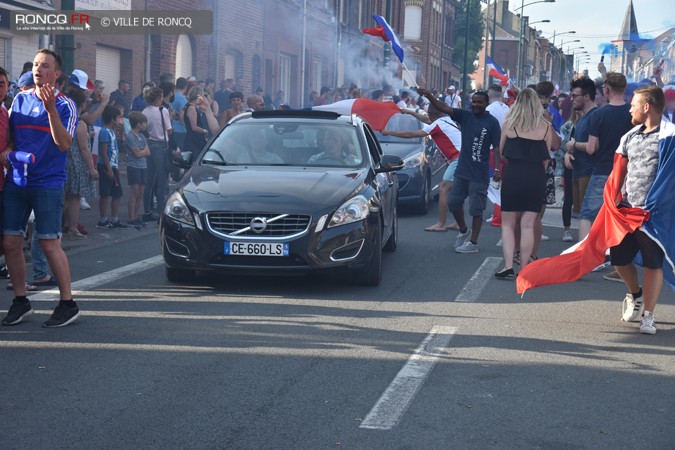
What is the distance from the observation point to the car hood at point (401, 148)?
15.5 meters

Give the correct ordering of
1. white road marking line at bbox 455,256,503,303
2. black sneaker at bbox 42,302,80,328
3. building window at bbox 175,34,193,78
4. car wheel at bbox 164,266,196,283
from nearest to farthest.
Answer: black sneaker at bbox 42,302,80,328 < white road marking line at bbox 455,256,503,303 < car wheel at bbox 164,266,196,283 < building window at bbox 175,34,193,78

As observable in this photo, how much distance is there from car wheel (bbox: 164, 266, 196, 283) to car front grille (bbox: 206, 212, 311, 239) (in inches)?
29.0

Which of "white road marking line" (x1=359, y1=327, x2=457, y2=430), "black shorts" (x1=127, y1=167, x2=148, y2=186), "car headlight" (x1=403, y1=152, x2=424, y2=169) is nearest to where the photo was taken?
"white road marking line" (x1=359, y1=327, x2=457, y2=430)

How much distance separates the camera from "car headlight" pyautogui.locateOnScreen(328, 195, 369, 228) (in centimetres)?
843

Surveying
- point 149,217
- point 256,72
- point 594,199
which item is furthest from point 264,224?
point 256,72

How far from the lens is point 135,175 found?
13.4 m

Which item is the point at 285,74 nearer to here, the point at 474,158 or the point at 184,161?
the point at 474,158

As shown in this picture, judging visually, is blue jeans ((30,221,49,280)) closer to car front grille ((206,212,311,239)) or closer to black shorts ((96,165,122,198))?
car front grille ((206,212,311,239))

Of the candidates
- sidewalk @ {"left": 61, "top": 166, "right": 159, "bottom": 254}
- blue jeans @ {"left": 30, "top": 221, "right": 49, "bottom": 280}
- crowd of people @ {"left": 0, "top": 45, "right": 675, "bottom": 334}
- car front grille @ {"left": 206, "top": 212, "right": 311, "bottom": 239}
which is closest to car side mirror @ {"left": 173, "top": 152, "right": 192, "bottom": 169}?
crowd of people @ {"left": 0, "top": 45, "right": 675, "bottom": 334}

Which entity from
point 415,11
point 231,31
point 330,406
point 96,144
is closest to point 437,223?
point 96,144

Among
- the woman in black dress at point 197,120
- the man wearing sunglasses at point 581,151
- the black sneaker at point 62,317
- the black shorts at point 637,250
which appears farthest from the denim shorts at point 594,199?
the woman in black dress at point 197,120

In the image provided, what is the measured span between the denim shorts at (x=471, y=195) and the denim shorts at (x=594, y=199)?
1620 mm

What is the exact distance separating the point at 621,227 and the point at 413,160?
26.4 feet

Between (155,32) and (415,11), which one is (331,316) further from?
(415,11)
